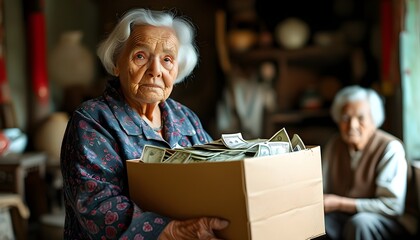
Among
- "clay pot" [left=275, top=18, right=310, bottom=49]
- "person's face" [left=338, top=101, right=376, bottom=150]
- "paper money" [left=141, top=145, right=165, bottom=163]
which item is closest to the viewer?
"paper money" [left=141, top=145, right=165, bottom=163]

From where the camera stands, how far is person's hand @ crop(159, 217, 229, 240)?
A: 110 cm

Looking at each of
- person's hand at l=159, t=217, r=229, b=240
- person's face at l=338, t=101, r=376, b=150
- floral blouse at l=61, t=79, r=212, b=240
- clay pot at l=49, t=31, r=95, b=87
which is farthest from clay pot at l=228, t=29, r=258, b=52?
person's hand at l=159, t=217, r=229, b=240

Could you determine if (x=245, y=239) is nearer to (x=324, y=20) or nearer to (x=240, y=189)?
(x=240, y=189)

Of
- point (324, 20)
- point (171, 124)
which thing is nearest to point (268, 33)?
point (324, 20)

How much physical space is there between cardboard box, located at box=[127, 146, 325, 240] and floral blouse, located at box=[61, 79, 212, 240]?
5cm

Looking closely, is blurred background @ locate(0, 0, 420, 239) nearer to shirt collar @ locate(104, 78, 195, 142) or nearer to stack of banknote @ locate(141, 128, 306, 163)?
shirt collar @ locate(104, 78, 195, 142)

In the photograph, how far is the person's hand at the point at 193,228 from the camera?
3.61ft

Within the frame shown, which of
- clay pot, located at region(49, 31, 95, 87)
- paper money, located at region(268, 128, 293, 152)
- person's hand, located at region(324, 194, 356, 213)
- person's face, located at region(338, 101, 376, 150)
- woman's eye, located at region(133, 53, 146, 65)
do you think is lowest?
person's hand, located at region(324, 194, 356, 213)

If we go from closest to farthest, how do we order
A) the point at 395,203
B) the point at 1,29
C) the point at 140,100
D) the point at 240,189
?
the point at 240,189 < the point at 140,100 < the point at 395,203 < the point at 1,29

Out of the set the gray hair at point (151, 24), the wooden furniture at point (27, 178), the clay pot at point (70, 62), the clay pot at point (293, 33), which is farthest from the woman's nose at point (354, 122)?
the clay pot at point (70, 62)

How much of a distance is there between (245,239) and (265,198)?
9cm

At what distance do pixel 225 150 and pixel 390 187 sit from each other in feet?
4.99

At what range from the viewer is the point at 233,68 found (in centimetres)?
413

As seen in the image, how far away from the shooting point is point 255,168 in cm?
106
